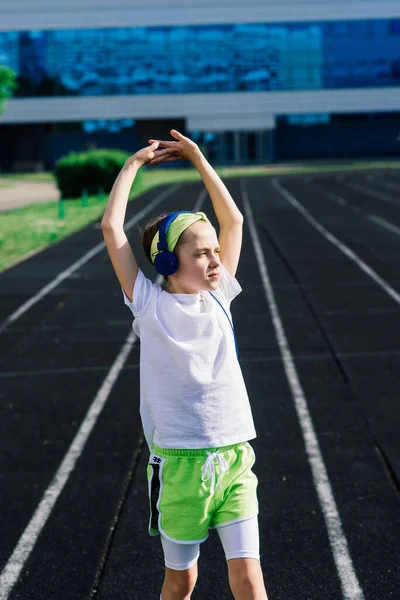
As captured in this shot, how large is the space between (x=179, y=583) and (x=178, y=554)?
0.14 metres

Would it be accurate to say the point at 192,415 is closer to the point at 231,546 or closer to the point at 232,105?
the point at 231,546

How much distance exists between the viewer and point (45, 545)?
16.7ft

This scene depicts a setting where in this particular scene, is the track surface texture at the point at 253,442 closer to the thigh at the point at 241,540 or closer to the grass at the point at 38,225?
the thigh at the point at 241,540

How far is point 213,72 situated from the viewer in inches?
2800

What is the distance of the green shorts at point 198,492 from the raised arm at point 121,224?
27.6 inches

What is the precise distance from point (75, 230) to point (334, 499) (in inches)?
801

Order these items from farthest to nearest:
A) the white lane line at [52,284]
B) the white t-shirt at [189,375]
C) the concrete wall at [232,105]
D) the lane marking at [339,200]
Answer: the concrete wall at [232,105] < the lane marking at [339,200] < the white lane line at [52,284] < the white t-shirt at [189,375]

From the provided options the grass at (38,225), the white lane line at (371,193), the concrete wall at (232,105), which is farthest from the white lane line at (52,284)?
the concrete wall at (232,105)

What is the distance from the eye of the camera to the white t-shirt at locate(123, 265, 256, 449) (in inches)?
130

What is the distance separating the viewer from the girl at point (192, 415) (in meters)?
3.27

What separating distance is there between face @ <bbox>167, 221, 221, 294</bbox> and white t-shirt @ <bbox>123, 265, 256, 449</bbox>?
0.05 metres

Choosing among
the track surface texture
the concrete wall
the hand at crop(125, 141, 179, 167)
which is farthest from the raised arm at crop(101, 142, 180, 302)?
the concrete wall

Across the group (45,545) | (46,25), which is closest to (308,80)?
(46,25)

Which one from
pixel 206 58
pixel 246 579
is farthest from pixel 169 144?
pixel 206 58
